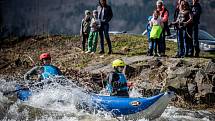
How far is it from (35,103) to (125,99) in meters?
2.46

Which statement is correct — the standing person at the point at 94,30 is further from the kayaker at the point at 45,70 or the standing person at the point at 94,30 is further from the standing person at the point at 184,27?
the kayaker at the point at 45,70

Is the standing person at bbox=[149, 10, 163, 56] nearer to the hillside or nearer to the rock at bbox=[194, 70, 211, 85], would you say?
the rock at bbox=[194, 70, 211, 85]

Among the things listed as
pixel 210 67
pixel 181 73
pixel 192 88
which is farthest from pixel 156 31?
pixel 192 88

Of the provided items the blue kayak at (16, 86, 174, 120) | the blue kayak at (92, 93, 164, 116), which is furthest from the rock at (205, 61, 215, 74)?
the blue kayak at (92, 93, 164, 116)

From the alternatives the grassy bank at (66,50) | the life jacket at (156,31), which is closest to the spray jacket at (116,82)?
the life jacket at (156,31)

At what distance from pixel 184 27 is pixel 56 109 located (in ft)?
18.0

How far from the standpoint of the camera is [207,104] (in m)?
15.6

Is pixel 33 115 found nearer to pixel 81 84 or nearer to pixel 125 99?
pixel 125 99

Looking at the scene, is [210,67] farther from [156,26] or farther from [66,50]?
[66,50]

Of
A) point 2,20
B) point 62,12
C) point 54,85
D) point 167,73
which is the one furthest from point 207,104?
point 2,20

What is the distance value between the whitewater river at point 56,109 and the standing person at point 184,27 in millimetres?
3231

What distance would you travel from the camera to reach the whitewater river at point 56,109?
13.2 metres

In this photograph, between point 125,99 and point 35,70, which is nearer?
point 125,99

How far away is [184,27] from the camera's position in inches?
674
